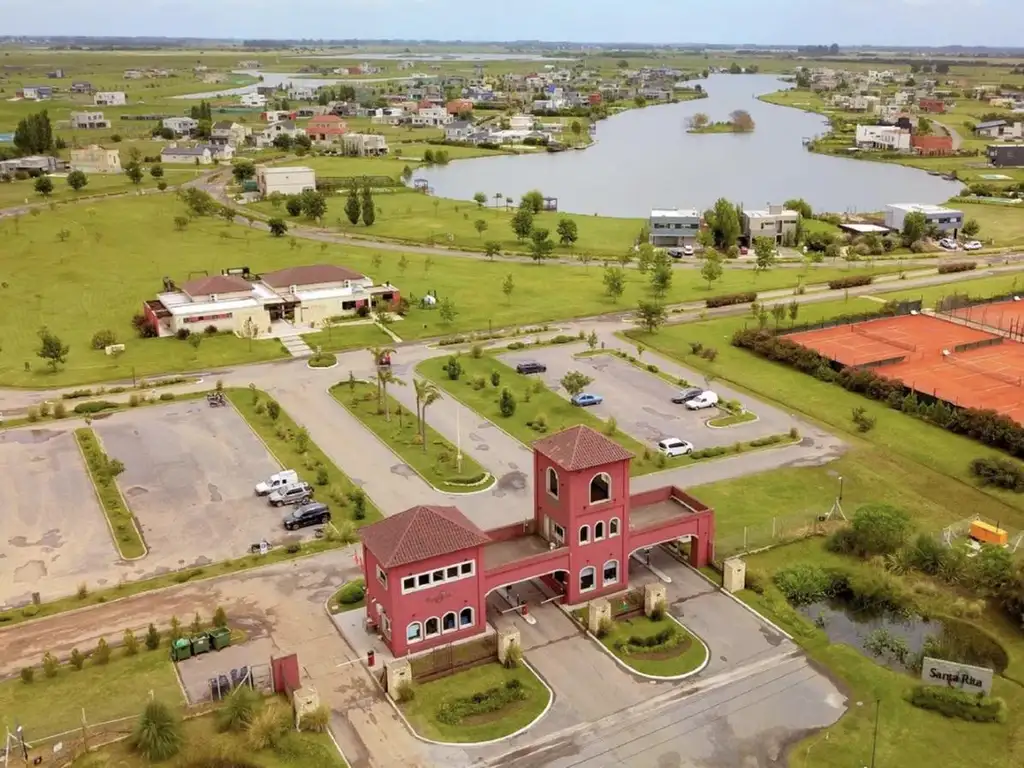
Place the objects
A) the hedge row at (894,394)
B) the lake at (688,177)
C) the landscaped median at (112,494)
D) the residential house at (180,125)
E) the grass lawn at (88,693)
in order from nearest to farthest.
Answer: the grass lawn at (88,693)
the landscaped median at (112,494)
the hedge row at (894,394)
the lake at (688,177)
the residential house at (180,125)

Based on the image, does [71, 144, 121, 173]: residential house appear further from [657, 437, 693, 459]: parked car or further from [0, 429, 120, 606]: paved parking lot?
[657, 437, 693, 459]: parked car

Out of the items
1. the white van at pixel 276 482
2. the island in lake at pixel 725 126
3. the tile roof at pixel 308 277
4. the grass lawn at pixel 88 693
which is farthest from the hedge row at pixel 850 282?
the island in lake at pixel 725 126

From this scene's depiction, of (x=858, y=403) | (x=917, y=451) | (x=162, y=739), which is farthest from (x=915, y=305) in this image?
(x=162, y=739)

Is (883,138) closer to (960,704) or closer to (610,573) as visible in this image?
(610,573)

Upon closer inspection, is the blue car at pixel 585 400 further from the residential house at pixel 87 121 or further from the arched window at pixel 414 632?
the residential house at pixel 87 121

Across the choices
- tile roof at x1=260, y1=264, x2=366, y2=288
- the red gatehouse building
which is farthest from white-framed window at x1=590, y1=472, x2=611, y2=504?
tile roof at x1=260, y1=264, x2=366, y2=288
